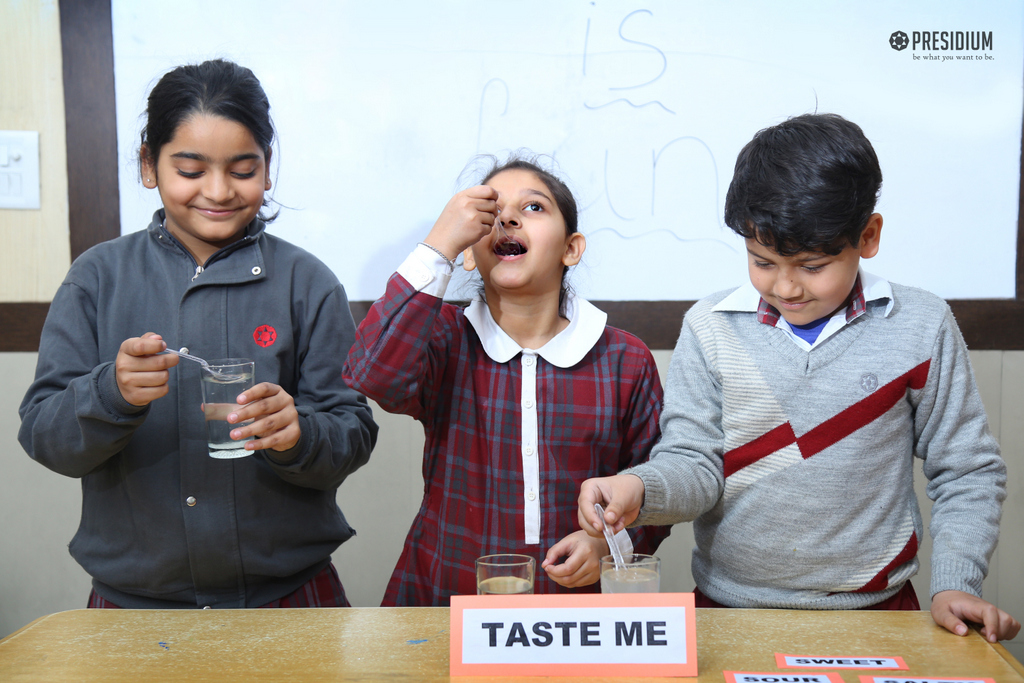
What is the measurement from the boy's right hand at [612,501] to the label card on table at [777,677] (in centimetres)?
23

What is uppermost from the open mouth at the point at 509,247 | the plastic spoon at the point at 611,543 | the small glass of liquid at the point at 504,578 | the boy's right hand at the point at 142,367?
the open mouth at the point at 509,247

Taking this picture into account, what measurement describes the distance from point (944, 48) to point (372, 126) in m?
1.65

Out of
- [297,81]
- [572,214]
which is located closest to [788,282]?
[572,214]

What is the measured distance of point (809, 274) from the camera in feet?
3.78

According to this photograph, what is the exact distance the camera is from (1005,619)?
0.97 meters

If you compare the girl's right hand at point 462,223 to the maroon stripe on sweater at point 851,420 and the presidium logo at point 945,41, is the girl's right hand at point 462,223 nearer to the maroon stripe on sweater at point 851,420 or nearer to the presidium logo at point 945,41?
the maroon stripe on sweater at point 851,420

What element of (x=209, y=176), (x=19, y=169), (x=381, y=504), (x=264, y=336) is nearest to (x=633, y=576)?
(x=264, y=336)

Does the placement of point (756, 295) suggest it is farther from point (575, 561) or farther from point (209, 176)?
point (209, 176)

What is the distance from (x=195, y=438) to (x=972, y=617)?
3.86ft

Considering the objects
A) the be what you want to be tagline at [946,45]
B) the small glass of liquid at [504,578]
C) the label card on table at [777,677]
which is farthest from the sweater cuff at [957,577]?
the be what you want to be tagline at [946,45]

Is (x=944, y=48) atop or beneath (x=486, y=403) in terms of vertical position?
atop

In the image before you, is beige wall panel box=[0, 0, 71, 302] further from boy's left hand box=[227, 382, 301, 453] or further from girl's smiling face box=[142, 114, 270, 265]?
boy's left hand box=[227, 382, 301, 453]

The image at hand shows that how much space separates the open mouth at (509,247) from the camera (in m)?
1.31

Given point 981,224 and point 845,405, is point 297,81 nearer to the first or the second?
point 845,405
